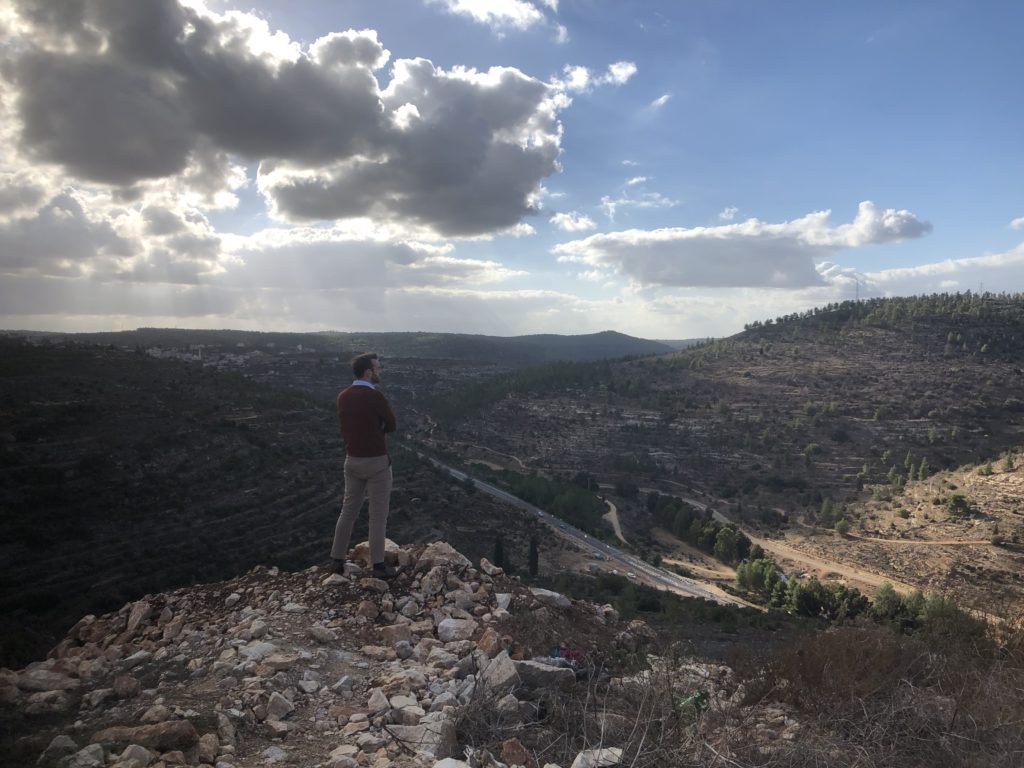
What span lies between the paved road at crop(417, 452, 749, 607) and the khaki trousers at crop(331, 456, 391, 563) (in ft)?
69.3

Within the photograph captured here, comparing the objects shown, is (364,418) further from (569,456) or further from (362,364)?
(569,456)

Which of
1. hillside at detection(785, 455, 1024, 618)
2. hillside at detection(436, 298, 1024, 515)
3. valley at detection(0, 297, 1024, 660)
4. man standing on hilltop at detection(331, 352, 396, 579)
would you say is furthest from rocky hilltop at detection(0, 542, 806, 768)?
hillside at detection(436, 298, 1024, 515)

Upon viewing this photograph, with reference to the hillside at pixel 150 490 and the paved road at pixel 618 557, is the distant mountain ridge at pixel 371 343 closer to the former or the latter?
the hillside at pixel 150 490

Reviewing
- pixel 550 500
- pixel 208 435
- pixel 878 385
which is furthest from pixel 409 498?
pixel 878 385

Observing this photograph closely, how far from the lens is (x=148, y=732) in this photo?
3.10m

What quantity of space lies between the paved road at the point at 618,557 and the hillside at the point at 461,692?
20387mm

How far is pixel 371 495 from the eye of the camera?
545cm

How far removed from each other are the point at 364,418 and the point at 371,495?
2.60 ft

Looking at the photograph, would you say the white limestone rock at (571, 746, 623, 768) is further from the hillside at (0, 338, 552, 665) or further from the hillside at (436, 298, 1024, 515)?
the hillside at (436, 298, 1024, 515)

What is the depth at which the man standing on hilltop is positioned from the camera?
532 centimetres

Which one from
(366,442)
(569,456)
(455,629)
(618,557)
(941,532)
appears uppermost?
(366,442)

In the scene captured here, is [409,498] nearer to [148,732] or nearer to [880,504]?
[148,732]

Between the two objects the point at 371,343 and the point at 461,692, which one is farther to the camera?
the point at 371,343

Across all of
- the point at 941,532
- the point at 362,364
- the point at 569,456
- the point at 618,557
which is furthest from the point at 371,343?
the point at 362,364
